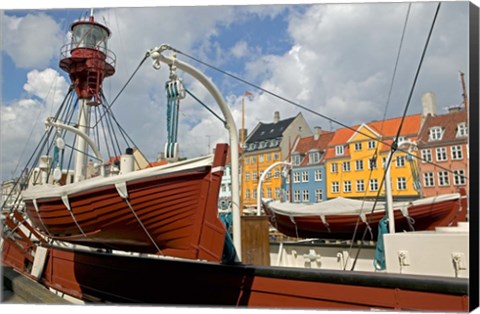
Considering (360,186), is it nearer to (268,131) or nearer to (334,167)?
(334,167)

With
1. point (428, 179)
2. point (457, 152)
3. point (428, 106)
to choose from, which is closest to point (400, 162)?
point (428, 106)

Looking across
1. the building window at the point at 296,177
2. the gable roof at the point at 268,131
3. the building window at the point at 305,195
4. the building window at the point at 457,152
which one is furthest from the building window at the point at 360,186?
the gable roof at the point at 268,131

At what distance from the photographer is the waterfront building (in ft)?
92.5

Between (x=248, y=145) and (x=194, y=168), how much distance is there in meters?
32.1

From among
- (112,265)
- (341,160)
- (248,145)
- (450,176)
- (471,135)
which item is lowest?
(112,265)

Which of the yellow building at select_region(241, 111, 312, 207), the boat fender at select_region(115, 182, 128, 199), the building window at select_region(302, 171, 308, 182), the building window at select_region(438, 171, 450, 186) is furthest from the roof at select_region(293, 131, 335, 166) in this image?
the boat fender at select_region(115, 182, 128, 199)

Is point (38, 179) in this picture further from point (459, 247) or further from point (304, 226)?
point (459, 247)

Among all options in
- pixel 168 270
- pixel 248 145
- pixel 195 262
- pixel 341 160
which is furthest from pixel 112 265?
pixel 248 145

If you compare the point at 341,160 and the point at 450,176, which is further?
the point at 341,160

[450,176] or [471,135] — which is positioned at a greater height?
[450,176]

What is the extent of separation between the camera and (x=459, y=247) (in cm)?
391

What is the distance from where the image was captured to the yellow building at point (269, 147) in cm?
3181

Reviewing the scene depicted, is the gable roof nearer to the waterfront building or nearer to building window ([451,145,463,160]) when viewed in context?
the waterfront building

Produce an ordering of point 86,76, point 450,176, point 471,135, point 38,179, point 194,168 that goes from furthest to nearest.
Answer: point 450,176
point 86,76
point 38,179
point 471,135
point 194,168
